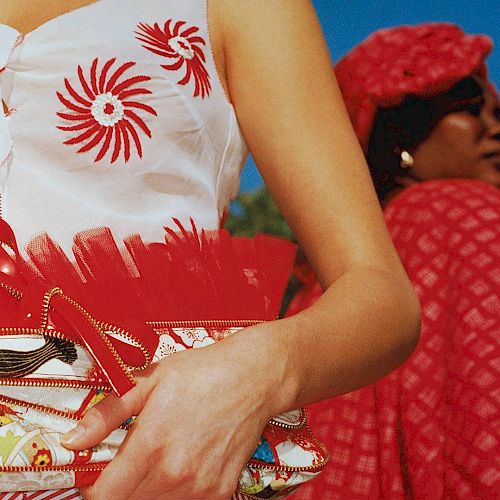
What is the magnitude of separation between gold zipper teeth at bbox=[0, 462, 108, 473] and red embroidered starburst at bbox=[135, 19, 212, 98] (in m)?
0.48

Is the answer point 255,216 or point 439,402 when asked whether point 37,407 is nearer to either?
point 439,402

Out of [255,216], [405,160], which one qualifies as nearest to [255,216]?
[255,216]

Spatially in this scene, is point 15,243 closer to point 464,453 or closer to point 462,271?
point 464,453

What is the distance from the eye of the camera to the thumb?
0.79 metres

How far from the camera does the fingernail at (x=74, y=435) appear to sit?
79 centimetres

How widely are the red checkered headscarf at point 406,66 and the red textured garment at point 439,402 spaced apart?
65cm

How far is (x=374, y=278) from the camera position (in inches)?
39.4

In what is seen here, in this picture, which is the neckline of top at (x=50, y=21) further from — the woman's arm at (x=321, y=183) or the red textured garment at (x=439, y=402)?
the red textured garment at (x=439, y=402)

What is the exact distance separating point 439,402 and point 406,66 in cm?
116

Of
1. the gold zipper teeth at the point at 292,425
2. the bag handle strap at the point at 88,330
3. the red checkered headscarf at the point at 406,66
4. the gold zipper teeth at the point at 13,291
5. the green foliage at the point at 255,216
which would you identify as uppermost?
the gold zipper teeth at the point at 13,291

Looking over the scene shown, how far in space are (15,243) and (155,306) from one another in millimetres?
154

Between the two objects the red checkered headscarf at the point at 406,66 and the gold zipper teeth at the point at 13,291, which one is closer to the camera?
the gold zipper teeth at the point at 13,291

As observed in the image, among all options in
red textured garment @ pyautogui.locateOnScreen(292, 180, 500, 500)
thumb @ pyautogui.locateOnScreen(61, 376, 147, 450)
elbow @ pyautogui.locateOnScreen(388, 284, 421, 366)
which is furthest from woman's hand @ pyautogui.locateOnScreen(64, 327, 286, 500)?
red textured garment @ pyautogui.locateOnScreen(292, 180, 500, 500)

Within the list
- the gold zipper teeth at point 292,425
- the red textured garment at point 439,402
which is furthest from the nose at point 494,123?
the gold zipper teeth at point 292,425
